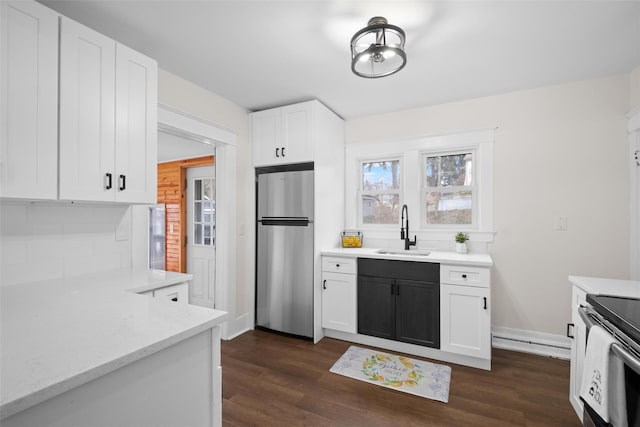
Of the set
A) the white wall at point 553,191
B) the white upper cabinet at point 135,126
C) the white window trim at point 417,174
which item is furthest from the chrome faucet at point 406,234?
the white upper cabinet at point 135,126

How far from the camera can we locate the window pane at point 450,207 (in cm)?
320

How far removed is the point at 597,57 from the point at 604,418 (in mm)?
2524

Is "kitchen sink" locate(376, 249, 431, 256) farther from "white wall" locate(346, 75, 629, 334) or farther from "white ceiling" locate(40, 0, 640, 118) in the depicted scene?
"white ceiling" locate(40, 0, 640, 118)

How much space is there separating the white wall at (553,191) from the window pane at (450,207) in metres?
0.28

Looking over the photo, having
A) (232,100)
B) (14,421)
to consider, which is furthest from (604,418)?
(232,100)

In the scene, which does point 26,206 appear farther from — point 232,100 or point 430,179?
point 430,179

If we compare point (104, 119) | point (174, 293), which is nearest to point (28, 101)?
point (104, 119)

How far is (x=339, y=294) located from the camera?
9.95 ft

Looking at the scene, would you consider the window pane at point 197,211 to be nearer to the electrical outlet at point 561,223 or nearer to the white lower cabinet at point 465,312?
the white lower cabinet at point 465,312

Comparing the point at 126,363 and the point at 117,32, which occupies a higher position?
the point at 117,32

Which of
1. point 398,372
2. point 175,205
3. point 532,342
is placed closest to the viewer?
point 398,372

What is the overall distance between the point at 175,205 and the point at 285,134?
244 cm

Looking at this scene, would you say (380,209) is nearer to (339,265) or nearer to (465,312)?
(339,265)

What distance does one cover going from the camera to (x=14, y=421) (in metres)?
0.64
